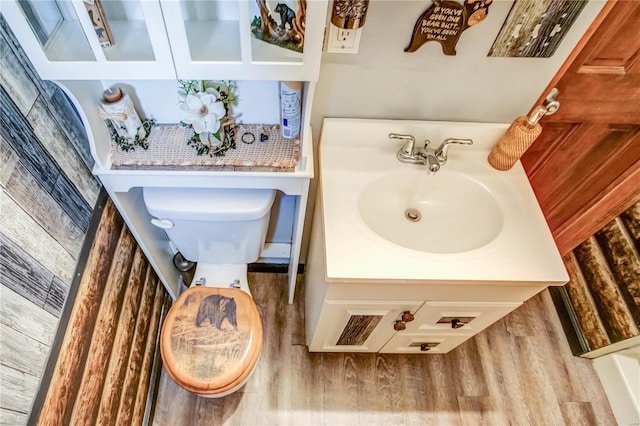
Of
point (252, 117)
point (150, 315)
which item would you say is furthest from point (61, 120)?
point (150, 315)

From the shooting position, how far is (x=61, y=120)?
0.91 metres

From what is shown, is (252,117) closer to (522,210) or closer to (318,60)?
(318,60)

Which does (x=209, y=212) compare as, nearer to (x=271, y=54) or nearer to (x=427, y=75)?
(x=271, y=54)

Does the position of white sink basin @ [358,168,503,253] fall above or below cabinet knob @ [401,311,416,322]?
above

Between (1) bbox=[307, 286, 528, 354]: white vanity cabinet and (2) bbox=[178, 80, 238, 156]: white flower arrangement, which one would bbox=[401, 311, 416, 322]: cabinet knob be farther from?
(2) bbox=[178, 80, 238, 156]: white flower arrangement

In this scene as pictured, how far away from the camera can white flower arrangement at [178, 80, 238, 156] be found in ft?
3.26

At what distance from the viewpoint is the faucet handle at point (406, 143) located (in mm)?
1116

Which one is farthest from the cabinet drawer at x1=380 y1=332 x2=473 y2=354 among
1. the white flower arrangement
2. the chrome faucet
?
the white flower arrangement

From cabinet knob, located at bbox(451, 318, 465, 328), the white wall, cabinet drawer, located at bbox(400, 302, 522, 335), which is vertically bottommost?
cabinet knob, located at bbox(451, 318, 465, 328)

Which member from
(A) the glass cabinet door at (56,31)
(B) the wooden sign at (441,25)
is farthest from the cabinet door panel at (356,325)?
(A) the glass cabinet door at (56,31)

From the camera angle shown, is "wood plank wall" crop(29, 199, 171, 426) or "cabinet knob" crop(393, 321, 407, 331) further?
"cabinet knob" crop(393, 321, 407, 331)

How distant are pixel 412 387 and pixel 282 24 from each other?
4.85ft

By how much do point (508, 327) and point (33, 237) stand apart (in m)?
1.83

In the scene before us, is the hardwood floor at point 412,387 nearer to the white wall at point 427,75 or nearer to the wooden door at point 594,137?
the wooden door at point 594,137
